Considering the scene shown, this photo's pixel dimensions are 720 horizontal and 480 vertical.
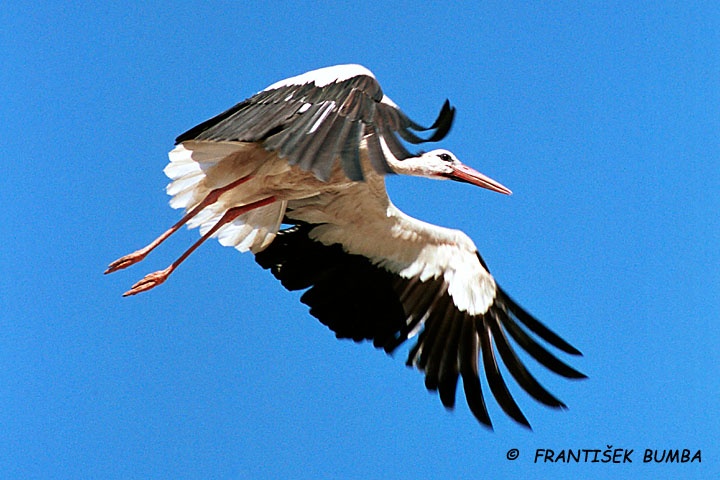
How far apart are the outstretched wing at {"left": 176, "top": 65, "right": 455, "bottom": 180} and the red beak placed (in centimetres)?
164

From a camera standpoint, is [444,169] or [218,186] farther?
[444,169]

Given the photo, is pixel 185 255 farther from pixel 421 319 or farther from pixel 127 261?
pixel 421 319

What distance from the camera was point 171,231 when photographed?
8.48 meters

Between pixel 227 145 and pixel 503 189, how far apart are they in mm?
2339

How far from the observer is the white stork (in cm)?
831

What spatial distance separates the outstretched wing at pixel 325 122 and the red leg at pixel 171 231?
744 mm

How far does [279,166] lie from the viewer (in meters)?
8.08

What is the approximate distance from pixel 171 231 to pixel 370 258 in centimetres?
170

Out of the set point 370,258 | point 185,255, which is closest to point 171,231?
point 185,255

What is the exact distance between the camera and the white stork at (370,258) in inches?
327

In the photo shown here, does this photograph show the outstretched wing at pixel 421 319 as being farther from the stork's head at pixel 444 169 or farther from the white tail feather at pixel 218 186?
the stork's head at pixel 444 169

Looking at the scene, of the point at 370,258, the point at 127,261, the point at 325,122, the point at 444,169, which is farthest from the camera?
the point at 370,258

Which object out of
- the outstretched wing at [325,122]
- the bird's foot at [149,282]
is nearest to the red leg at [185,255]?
the bird's foot at [149,282]

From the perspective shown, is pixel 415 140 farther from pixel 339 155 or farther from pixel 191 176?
pixel 191 176
